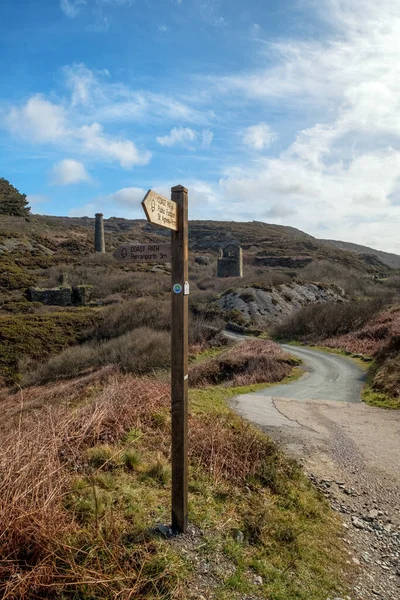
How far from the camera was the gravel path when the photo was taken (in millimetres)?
4469

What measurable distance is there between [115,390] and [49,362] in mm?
13920

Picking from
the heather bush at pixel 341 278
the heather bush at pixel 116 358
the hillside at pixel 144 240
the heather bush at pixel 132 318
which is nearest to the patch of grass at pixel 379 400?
the heather bush at pixel 116 358

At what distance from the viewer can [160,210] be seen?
11.2ft

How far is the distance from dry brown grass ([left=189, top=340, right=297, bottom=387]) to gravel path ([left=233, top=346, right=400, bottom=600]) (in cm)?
271

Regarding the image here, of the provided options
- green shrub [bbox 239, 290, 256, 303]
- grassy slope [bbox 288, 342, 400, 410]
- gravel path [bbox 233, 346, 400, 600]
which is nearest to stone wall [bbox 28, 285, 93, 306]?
green shrub [bbox 239, 290, 256, 303]

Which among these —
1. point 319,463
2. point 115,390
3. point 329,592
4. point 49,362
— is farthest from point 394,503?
point 49,362

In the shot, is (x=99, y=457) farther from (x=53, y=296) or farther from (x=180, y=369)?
(x=53, y=296)

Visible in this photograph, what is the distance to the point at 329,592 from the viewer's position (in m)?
3.74

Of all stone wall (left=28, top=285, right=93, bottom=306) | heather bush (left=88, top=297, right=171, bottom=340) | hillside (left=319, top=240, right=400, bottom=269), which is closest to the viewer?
heather bush (left=88, top=297, right=171, bottom=340)

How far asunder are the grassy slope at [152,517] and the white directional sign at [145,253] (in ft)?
6.63

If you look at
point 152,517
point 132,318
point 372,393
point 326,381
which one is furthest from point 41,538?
point 132,318

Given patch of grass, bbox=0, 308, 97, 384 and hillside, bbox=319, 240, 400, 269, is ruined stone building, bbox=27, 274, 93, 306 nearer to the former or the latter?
patch of grass, bbox=0, 308, 97, 384

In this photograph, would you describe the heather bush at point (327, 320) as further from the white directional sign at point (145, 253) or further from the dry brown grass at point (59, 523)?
the white directional sign at point (145, 253)

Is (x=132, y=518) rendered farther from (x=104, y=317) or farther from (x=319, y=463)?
(x=104, y=317)
